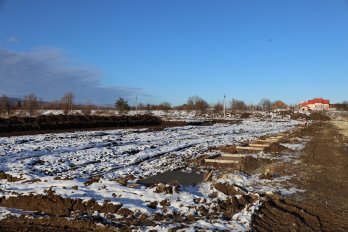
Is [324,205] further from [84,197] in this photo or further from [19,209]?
[19,209]

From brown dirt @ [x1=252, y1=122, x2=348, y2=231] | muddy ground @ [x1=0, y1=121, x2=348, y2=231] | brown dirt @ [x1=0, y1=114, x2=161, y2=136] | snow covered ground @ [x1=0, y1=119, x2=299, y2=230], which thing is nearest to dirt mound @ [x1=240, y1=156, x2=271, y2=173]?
brown dirt @ [x1=252, y1=122, x2=348, y2=231]

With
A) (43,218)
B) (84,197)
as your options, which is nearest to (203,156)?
(84,197)

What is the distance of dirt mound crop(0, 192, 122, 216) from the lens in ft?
23.0

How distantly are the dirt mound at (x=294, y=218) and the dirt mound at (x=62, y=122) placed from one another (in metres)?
23.6

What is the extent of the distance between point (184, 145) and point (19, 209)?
12.5 m

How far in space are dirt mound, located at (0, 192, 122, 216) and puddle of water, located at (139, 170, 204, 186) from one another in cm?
304

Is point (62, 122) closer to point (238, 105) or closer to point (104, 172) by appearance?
point (104, 172)

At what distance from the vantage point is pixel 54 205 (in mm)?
7215

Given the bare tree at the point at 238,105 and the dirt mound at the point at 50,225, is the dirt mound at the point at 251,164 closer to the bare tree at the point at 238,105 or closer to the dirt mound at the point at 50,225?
the dirt mound at the point at 50,225

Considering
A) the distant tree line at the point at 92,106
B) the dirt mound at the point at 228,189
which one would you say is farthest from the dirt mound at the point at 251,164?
the distant tree line at the point at 92,106

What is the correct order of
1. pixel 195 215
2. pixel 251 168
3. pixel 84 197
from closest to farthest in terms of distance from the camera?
pixel 195 215, pixel 84 197, pixel 251 168

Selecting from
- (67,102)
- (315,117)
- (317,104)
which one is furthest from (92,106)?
(317,104)

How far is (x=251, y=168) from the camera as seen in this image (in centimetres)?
1234

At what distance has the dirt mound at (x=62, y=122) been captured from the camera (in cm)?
2811
